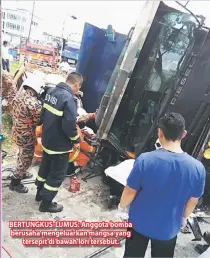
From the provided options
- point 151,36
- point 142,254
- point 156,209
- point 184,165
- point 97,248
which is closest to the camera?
point 184,165

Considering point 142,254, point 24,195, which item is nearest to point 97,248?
point 142,254

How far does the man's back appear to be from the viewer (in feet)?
5.66

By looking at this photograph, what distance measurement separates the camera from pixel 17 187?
3.56 m

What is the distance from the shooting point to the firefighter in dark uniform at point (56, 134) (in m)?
3.01

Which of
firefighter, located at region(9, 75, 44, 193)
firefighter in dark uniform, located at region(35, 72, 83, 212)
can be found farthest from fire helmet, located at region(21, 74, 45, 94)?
firefighter in dark uniform, located at region(35, 72, 83, 212)

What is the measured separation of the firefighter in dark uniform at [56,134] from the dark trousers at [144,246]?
1.36 m

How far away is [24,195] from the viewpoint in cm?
352

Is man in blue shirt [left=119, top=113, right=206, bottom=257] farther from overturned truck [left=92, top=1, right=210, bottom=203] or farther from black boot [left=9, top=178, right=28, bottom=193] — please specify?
black boot [left=9, top=178, right=28, bottom=193]

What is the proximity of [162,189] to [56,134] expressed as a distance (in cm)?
162

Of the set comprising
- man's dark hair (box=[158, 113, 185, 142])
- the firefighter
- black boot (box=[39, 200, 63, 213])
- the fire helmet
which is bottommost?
black boot (box=[39, 200, 63, 213])

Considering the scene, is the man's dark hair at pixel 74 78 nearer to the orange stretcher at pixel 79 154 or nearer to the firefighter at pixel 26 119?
the firefighter at pixel 26 119

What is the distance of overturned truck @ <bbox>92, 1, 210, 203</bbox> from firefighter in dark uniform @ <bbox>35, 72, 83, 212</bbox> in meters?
0.86

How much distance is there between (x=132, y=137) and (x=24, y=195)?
1767mm

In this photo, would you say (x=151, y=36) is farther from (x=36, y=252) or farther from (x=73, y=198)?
(x=36, y=252)
